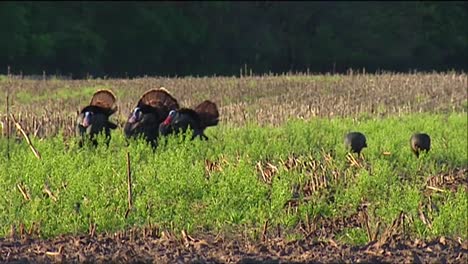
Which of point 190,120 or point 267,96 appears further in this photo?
point 267,96

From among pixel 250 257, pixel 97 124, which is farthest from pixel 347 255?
pixel 97 124

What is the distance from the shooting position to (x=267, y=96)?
101 feet

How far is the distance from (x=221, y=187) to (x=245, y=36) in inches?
1774

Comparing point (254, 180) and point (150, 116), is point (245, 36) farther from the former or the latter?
point (254, 180)

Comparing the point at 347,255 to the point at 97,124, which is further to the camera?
the point at 97,124

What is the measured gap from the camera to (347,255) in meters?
10.0

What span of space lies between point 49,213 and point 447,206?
4.09m

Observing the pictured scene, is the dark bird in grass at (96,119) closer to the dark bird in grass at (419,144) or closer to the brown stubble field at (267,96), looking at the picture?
the brown stubble field at (267,96)

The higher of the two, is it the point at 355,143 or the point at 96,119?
the point at 96,119

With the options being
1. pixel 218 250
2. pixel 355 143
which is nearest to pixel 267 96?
pixel 355 143

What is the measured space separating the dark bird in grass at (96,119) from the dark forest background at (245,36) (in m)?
31.1

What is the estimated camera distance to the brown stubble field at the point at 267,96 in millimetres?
24950

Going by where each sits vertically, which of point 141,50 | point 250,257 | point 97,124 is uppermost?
point 141,50

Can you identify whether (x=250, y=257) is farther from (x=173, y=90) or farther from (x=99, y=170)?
(x=173, y=90)
